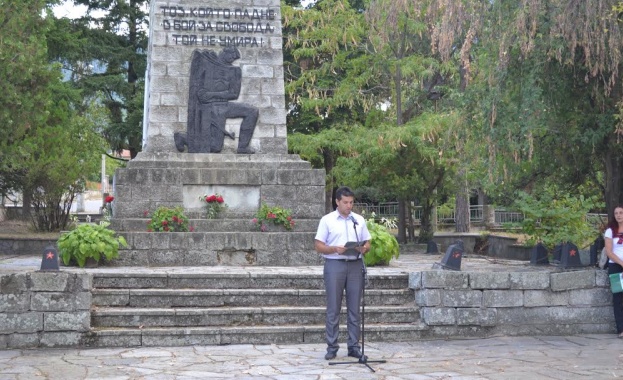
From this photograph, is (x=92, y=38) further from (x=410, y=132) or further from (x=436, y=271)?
(x=436, y=271)

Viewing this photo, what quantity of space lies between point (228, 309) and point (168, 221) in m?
3.73

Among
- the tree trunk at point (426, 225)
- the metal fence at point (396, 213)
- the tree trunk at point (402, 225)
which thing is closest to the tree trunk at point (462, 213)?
the tree trunk at point (426, 225)

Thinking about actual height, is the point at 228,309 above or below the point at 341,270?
below

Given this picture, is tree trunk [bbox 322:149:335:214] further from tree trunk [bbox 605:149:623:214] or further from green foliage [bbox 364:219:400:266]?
tree trunk [bbox 605:149:623:214]

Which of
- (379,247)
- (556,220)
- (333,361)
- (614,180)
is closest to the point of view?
(333,361)

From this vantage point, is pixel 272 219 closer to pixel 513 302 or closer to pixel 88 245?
pixel 88 245

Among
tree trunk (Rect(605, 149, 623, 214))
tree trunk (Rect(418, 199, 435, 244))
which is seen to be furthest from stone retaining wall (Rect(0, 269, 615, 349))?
tree trunk (Rect(418, 199, 435, 244))

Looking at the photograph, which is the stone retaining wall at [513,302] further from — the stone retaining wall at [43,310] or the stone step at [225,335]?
the stone retaining wall at [43,310]

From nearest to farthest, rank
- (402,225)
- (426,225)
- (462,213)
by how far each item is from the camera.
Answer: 1. (426,225)
2. (402,225)
3. (462,213)

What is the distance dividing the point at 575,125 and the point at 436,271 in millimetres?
3374

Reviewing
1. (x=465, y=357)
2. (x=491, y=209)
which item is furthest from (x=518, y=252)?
(x=491, y=209)

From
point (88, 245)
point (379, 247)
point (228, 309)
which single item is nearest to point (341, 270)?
point (228, 309)

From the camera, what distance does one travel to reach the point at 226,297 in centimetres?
1023

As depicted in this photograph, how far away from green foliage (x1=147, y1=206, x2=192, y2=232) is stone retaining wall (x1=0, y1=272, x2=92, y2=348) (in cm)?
380
